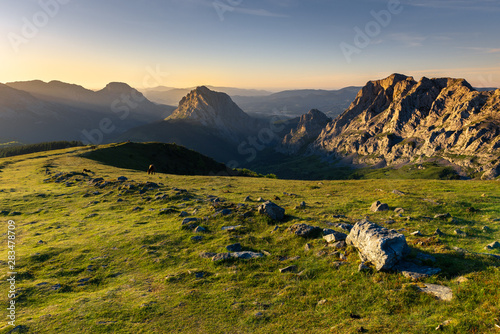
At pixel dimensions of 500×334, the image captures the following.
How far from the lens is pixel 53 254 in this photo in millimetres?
19891

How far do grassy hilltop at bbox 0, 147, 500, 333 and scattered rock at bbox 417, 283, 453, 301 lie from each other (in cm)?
27

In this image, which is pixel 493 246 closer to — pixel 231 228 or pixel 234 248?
pixel 234 248

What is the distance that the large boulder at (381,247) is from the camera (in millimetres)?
13086

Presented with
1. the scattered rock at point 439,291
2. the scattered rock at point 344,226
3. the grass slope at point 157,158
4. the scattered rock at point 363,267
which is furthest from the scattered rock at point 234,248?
the grass slope at point 157,158

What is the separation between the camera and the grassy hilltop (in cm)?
1098

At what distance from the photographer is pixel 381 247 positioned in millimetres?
13281

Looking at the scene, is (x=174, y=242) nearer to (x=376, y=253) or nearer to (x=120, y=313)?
(x=120, y=313)

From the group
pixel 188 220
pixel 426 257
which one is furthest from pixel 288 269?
pixel 188 220

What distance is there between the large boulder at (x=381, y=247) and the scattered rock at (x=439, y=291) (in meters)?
1.79

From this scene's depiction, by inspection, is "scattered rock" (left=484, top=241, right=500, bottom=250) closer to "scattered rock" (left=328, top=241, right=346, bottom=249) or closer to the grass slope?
"scattered rock" (left=328, top=241, right=346, bottom=249)

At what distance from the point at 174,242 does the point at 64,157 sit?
240 ft

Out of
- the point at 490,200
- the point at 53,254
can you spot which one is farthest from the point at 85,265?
the point at 490,200

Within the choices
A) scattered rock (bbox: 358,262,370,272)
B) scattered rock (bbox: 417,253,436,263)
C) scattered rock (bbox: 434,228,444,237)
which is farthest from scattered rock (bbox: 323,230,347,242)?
scattered rock (bbox: 434,228,444,237)

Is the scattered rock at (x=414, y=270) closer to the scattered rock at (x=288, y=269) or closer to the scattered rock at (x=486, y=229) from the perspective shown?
the scattered rock at (x=288, y=269)
